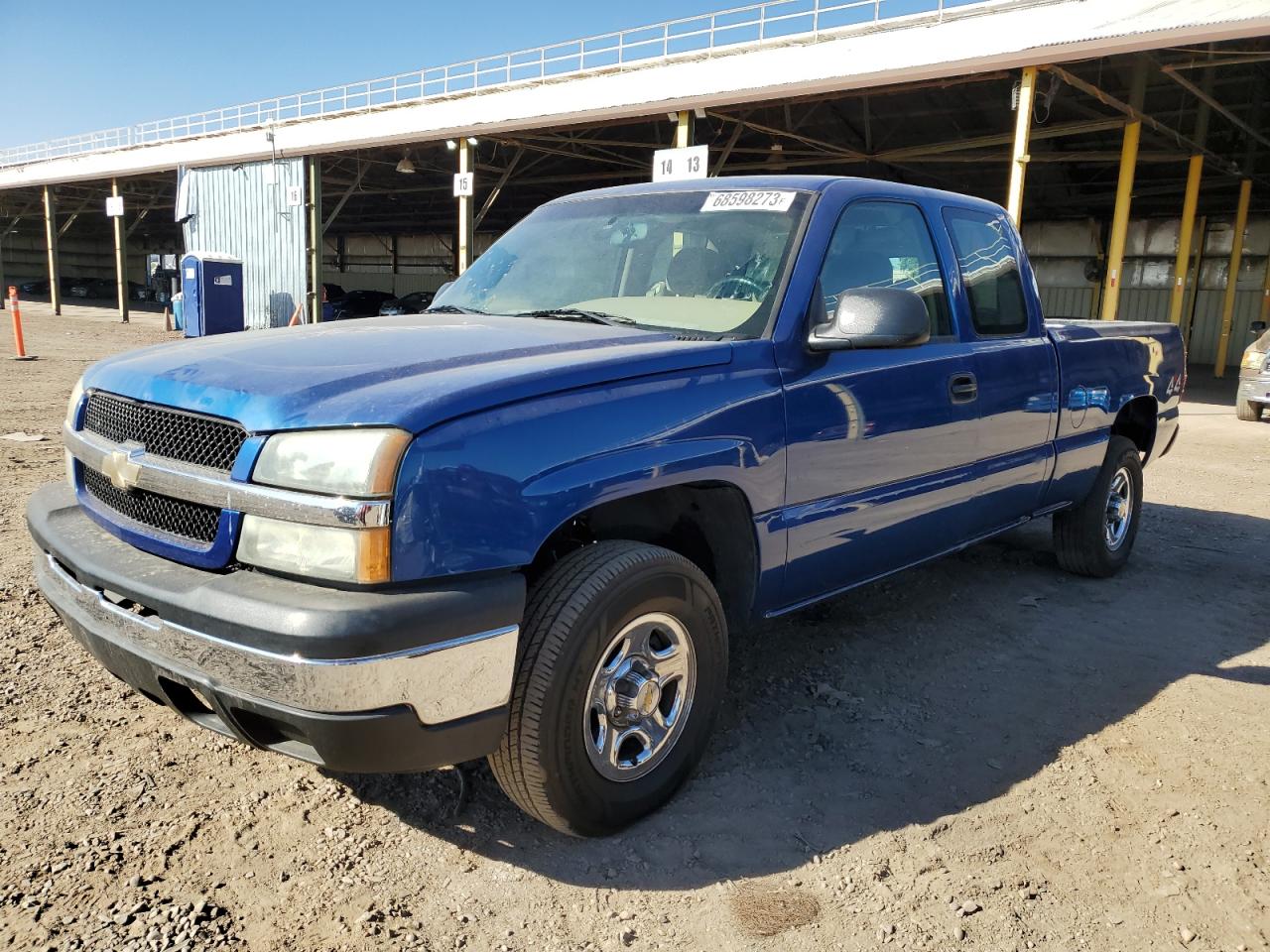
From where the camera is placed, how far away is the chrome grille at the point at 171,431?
2246mm

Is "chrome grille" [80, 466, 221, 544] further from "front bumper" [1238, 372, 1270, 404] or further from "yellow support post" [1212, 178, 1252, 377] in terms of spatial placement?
"yellow support post" [1212, 178, 1252, 377]

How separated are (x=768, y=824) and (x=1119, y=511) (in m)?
3.60

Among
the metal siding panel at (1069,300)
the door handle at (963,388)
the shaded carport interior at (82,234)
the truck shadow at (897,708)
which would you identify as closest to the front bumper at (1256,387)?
the truck shadow at (897,708)

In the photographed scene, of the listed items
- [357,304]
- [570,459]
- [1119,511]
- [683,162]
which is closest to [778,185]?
[570,459]

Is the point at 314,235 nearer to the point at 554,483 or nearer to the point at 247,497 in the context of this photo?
the point at 247,497

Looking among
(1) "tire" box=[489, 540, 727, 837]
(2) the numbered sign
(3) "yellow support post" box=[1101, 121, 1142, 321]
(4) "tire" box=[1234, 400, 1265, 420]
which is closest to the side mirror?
(1) "tire" box=[489, 540, 727, 837]

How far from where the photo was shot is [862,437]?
317 cm

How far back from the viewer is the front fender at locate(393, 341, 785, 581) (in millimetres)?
2055

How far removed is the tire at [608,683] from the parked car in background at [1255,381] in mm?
12121

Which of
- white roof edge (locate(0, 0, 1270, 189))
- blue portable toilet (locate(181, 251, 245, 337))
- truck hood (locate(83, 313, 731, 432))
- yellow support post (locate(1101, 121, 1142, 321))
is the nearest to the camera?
truck hood (locate(83, 313, 731, 432))

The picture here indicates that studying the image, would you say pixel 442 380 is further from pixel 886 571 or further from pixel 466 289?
pixel 886 571

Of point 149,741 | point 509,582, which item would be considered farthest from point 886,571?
point 149,741

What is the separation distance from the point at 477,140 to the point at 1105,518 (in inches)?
677

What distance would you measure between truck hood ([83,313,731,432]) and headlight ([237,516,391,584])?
24 cm
